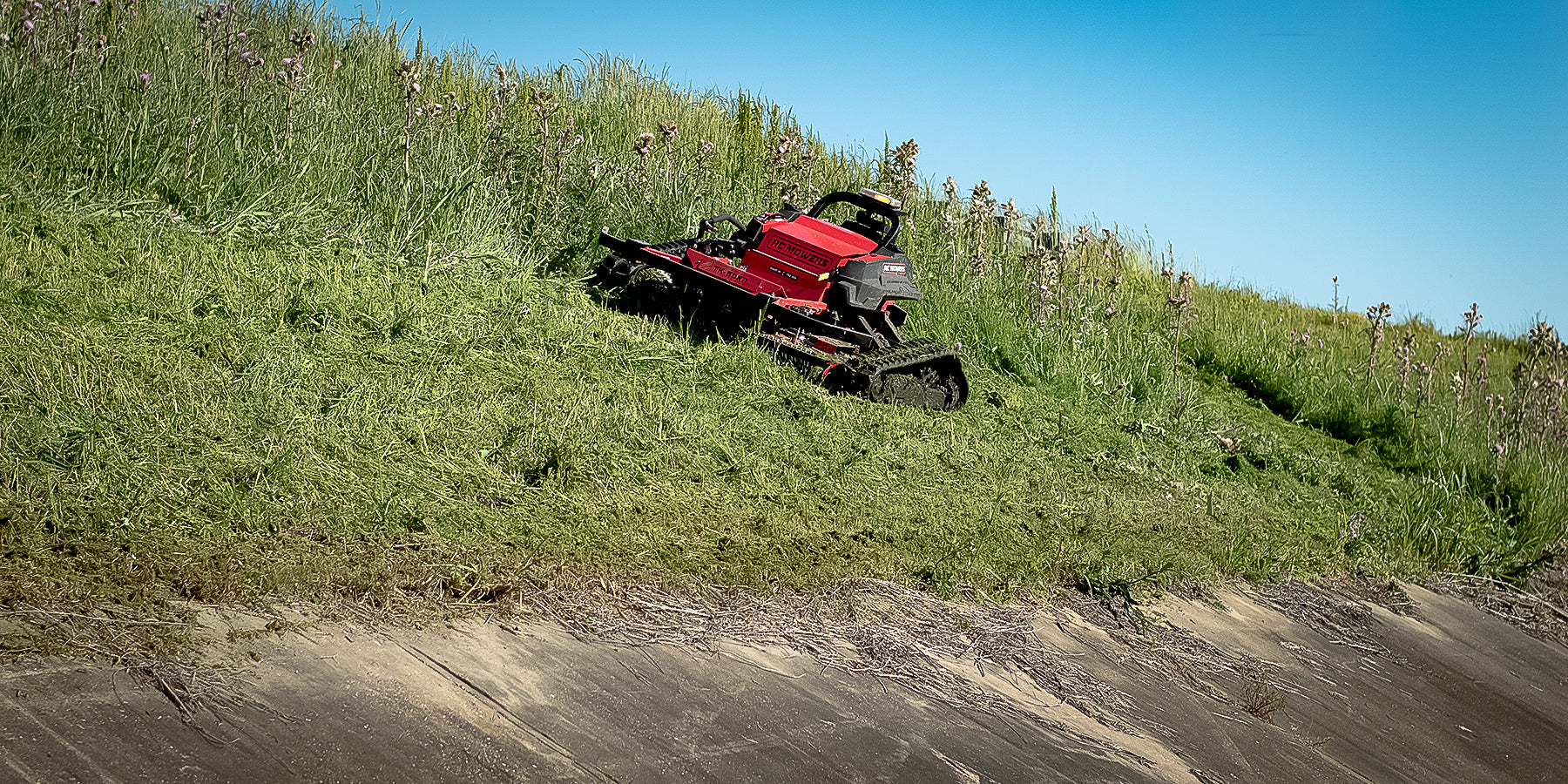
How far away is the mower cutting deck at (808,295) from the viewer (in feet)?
20.2

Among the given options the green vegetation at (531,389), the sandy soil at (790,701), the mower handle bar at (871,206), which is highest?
the mower handle bar at (871,206)

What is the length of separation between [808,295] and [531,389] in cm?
213

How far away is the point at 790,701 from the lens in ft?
9.37

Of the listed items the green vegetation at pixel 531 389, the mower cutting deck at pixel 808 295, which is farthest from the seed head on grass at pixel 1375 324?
the mower cutting deck at pixel 808 295

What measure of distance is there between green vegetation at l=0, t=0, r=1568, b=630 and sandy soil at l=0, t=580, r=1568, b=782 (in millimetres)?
276

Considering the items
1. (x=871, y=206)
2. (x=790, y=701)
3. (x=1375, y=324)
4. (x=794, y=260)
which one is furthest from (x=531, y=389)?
(x=1375, y=324)

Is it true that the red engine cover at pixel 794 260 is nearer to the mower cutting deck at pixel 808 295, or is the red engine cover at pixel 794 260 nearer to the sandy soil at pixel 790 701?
the mower cutting deck at pixel 808 295

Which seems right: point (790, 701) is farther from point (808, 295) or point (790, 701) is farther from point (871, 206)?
point (871, 206)

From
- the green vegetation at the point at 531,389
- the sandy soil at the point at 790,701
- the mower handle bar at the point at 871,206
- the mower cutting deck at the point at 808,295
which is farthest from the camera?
the mower handle bar at the point at 871,206

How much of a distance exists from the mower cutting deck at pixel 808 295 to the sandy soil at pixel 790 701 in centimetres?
221

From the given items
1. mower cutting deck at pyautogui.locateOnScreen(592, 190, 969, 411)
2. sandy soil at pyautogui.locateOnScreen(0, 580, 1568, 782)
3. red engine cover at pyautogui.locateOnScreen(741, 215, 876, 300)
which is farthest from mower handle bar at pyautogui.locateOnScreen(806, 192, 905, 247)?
sandy soil at pyautogui.locateOnScreen(0, 580, 1568, 782)

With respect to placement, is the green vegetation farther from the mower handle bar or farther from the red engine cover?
the mower handle bar

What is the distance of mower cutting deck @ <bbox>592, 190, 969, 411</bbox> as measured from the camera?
617 cm

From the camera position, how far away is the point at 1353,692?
405 cm
